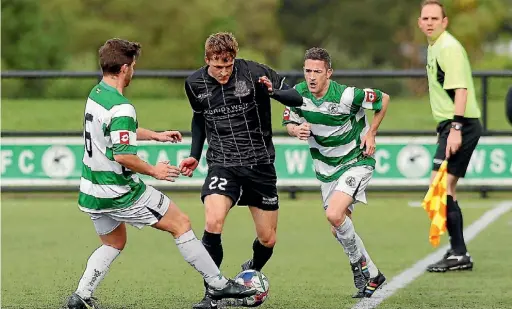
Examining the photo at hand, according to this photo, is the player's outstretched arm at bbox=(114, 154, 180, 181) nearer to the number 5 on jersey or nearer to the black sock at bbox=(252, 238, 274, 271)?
the number 5 on jersey

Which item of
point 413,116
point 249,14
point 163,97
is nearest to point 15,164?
point 163,97

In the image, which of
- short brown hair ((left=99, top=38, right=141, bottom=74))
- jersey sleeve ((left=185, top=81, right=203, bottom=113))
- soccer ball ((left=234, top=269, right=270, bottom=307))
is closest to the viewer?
short brown hair ((left=99, top=38, right=141, bottom=74))

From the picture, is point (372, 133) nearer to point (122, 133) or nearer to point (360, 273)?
point (360, 273)

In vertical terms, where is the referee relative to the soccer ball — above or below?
above

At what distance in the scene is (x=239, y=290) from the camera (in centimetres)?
885

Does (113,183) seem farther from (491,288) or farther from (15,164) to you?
(15,164)

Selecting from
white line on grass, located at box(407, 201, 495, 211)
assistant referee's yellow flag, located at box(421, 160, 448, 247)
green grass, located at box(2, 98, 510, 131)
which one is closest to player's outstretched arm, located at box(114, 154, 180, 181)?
assistant referee's yellow flag, located at box(421, 160, 448, 247)

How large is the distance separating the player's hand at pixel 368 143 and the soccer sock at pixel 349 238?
19.8 inches

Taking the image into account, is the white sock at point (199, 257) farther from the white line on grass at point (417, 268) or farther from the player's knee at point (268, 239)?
the white line on grass at point (417, 268)

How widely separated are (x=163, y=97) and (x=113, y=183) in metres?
11.7

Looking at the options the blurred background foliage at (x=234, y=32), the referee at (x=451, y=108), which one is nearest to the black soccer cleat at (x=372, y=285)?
the referee at (x=451, y=108)

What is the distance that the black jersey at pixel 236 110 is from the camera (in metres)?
9.20

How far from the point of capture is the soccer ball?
905 cm

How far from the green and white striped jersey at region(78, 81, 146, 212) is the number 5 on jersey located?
75 centimetres
